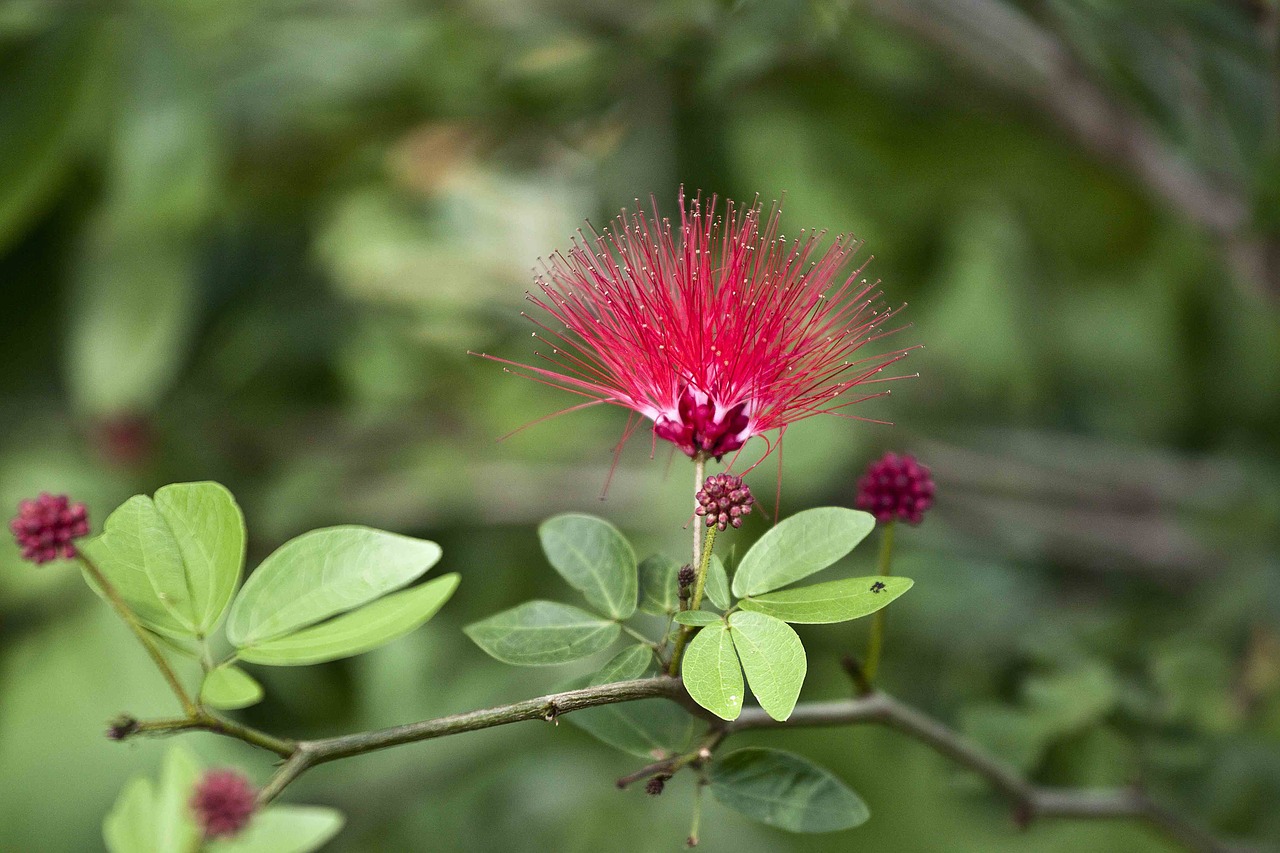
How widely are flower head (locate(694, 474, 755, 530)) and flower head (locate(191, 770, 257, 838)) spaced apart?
235 millimetres

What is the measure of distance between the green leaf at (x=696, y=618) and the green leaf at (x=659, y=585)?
0.06 meters

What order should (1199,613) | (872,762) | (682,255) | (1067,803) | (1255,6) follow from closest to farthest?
(682,255)
(1067,803)
(1255,6)
(1199,613)
(872,762)

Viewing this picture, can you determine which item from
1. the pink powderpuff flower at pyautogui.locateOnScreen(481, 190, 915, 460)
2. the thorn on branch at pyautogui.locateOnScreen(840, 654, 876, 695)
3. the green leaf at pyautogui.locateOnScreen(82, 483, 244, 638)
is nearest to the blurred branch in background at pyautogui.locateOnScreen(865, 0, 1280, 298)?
the pink powderpuff flower at pyautogui.locateOnScreen(481, 190, 915, 460)

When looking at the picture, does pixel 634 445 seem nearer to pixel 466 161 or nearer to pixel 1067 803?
pixel 466 161

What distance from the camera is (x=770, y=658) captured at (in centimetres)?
48

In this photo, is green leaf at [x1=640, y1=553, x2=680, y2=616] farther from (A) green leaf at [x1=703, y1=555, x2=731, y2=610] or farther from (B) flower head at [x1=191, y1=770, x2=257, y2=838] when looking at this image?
(B) flower head at [x1=191, y1=770, x2=257, y2=838]

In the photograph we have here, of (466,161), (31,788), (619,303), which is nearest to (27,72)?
(466,161)

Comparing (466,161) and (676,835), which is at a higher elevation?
(466,161)

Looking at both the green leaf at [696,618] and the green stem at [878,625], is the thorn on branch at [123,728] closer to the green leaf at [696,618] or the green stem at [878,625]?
the green leaf at [696,618]

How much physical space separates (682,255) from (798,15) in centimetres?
40

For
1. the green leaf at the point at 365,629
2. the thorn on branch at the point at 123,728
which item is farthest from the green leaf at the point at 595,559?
the thorn on branch at the point at 123,728

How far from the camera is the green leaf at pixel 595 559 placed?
1.88ft

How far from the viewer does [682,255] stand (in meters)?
0.61

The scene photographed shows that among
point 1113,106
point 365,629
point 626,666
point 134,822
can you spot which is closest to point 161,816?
point 134,822
